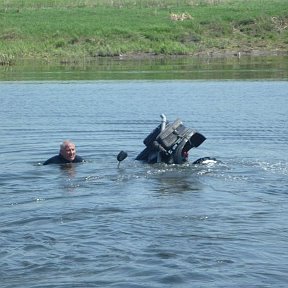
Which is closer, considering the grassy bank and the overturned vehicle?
the overturned vehicle

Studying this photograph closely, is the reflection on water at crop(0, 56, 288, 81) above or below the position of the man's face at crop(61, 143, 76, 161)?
above

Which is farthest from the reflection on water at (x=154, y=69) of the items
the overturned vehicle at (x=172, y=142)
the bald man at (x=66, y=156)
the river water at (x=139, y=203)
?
the overturned vehicle at (x=172, y=142)

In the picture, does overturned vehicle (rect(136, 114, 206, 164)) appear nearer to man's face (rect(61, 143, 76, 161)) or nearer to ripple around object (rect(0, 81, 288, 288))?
ripple around object (rect(0, 81, 288, 288))

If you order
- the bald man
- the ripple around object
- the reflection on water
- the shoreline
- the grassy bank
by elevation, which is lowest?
the ripple around object

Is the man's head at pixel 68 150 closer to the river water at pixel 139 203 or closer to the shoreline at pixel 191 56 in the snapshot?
the river water at pixel 139 203

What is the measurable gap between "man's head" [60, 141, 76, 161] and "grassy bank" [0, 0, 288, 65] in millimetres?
32755

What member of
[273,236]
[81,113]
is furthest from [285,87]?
[273,236]

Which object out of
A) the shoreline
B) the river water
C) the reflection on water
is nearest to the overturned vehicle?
the river water

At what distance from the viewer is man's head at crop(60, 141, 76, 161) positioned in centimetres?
1998

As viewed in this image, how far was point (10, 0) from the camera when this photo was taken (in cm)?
8056

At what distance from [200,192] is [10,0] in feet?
214

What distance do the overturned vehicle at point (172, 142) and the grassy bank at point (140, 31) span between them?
110ft

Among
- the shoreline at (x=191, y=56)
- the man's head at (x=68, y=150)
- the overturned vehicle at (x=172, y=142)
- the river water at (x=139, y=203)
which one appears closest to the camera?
the river water at (x=139, y=203)

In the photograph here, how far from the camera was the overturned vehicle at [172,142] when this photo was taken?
19.2 metres
